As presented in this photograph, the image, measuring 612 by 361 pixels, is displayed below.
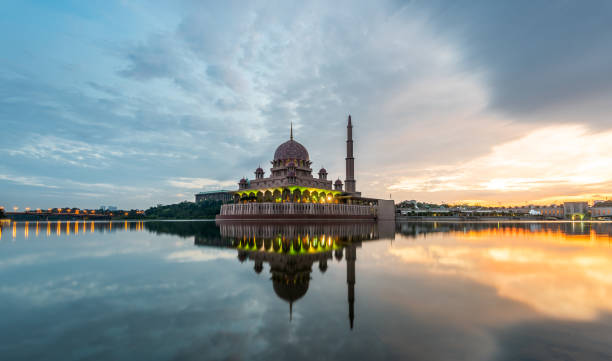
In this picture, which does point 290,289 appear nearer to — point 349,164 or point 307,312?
point 307,312

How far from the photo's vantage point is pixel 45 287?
8422 mm

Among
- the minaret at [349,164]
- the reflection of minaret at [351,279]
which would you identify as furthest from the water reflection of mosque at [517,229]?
the minaret at [349,164]

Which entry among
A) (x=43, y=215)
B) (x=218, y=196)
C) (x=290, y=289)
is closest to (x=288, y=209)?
(x=290, y=289)

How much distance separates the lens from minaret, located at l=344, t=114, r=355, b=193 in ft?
290

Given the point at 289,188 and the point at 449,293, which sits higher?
the point at 289,188

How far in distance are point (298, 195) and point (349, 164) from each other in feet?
85.4

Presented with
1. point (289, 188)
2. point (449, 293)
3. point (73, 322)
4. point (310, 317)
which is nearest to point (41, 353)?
point (73, 322)

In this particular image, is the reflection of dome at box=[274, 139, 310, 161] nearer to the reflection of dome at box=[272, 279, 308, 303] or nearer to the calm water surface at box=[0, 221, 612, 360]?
the calm water surface at box=[0, 221, 612, 360]

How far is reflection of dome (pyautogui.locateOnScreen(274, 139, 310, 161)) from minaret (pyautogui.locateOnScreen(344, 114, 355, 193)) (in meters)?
13.4

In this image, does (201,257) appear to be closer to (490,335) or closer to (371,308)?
(371,308)

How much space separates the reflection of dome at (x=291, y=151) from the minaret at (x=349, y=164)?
44.1 feet

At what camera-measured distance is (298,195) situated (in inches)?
2768

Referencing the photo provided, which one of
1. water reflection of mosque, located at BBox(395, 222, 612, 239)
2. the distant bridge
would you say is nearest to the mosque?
water reflection of mosque, located at BBox(395, 222, 612, 239)

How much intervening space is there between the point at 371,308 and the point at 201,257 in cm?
1017
